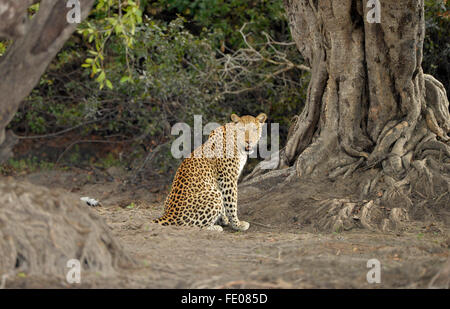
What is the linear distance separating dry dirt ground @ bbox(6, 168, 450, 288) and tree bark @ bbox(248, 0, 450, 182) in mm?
609

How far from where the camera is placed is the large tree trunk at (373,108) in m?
7.64

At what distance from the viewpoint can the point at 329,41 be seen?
27.0 ft

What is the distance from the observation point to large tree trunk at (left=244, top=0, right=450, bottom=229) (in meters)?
7.64

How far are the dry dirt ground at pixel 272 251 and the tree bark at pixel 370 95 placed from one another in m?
0.61

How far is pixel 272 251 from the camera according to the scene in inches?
223

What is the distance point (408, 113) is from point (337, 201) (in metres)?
1.60

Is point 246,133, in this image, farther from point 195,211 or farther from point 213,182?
point 195,211

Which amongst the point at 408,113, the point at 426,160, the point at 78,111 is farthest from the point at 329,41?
the point at 78,111

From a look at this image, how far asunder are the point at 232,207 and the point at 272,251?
6.10ft

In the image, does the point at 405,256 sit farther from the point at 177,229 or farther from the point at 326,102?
the point at 326,102

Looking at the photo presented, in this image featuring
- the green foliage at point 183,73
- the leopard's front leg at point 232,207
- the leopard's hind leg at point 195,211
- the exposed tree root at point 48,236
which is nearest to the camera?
the exposed tree root at point 48,236

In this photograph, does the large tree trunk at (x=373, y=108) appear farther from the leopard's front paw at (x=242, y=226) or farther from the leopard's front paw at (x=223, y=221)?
the leopard's front paw at (x=223, y=221)

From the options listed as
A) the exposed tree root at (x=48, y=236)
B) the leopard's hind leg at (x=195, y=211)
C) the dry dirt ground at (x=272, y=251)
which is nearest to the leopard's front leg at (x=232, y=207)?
the dry dirt ground at (x=272, y=251)

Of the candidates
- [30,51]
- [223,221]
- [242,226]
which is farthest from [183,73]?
[30,51]
